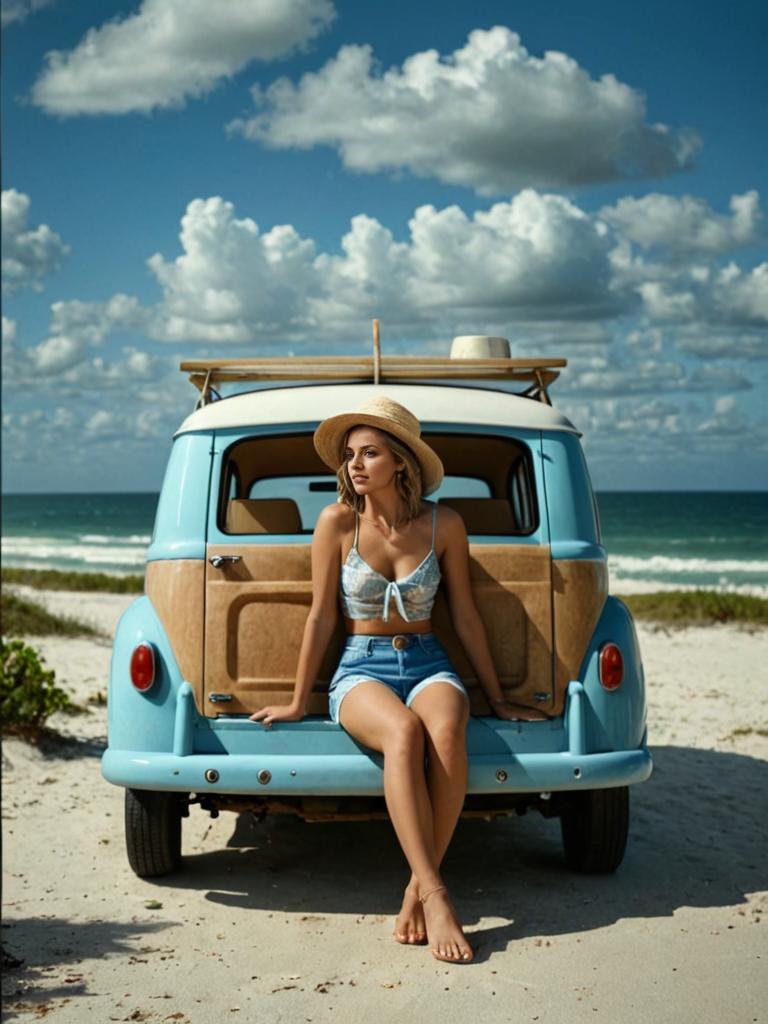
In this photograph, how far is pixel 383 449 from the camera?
180 inches

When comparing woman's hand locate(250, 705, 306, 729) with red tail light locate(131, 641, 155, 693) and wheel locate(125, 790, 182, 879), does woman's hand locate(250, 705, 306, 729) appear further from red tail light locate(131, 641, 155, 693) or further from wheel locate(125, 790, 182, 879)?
wheel locate(125, 790, 182, 879)

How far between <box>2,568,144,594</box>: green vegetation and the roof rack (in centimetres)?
1836

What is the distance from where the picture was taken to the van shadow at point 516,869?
4680mm

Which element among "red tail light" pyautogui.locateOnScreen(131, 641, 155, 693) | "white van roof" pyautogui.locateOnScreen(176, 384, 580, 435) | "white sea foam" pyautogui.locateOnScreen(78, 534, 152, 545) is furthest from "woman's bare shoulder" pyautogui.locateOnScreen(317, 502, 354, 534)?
"white sea foam" pyautogui.locateOnScreen(78, 534, 152, 545)

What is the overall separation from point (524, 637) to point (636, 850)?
1604 millimetres

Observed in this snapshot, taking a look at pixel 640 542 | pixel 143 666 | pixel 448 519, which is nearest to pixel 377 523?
pixel 448 519

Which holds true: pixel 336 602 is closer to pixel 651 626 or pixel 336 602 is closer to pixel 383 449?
pixel 383 449

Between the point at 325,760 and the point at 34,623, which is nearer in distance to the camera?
the point at 325,760

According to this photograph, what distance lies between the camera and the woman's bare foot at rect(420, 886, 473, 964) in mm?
3990

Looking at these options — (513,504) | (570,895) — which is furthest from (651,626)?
(570,895)

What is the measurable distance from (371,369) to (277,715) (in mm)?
1843

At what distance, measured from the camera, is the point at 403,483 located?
4641 millimetres

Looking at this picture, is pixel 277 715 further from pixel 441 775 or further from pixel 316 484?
pixel 316 484

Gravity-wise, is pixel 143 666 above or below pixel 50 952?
above
